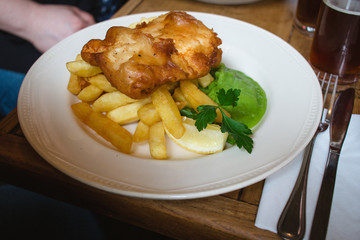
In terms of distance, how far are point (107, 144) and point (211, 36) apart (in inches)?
31.6

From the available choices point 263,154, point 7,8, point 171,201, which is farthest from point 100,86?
point 7,8

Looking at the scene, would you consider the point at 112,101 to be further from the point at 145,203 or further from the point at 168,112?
the point at 145,203

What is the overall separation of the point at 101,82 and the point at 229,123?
0.74 m

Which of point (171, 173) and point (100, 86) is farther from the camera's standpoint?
point (100, 86)

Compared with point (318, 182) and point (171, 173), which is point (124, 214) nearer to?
point (171, 173)

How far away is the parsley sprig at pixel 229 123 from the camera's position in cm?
131

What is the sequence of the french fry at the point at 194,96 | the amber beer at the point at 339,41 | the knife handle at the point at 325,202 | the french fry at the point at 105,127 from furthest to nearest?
the amber beer at the point at 339,41, the french fry at the point at 194,96, the french fry at the point at 105,127, the knife handle at the point at 325,202

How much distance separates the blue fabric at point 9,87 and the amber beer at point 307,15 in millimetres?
2258

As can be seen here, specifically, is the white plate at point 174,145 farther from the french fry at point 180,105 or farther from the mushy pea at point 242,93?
the french fry at point 180,105

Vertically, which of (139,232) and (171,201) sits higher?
(171,201)

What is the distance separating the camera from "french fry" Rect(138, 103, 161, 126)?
1.50 metres

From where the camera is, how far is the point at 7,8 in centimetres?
247

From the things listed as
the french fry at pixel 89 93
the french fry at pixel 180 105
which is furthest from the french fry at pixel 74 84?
the french fry at pixel 180 105

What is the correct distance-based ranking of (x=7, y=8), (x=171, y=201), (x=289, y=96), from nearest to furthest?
(x=171, y=201) < (x=289, y=96) < (x=7, y=8)
